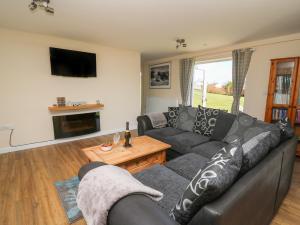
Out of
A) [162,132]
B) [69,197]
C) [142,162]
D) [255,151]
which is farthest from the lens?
[162,132]

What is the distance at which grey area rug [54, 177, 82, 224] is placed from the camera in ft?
5.20

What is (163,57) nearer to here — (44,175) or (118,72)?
(118,72)

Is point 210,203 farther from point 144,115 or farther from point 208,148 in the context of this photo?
point 144,115

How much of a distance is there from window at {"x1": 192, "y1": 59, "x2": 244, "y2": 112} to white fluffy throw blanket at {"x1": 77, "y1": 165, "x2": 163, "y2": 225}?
3.79 metres

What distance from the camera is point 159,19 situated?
248 cm

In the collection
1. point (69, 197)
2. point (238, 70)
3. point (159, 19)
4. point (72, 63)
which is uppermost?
point (159, 19)

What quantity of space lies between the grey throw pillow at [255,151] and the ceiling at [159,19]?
171 cm

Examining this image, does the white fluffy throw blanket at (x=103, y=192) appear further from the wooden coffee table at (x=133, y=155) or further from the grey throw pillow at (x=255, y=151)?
the wooden coffee table at (x=133, y=155)

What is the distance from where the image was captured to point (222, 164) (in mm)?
847

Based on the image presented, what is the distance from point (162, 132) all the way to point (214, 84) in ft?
8.46

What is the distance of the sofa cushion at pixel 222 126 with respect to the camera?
2418mm

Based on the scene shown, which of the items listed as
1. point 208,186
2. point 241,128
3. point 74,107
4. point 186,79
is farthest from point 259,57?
point 74,107

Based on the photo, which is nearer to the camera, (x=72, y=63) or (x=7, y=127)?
(x=7, y=127)

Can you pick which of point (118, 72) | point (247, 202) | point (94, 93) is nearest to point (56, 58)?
point (94, 93)
